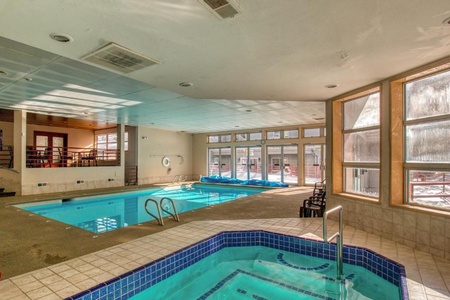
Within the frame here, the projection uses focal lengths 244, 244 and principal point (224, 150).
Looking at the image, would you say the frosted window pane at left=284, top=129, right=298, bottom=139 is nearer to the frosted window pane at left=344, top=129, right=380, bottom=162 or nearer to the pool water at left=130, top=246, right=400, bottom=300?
the frosted window pane at left=344, top=129, right=380, bottom=162

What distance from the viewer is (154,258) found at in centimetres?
287

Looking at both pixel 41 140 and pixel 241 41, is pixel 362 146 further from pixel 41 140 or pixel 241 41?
pixel 41 140

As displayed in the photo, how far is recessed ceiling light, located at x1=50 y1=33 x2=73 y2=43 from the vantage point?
2.24m

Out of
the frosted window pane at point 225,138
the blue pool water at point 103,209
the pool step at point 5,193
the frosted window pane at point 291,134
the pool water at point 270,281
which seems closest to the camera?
the pool water at point 270,281

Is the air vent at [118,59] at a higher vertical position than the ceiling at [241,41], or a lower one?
lower

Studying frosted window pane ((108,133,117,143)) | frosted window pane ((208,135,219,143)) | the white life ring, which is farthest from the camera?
frosted window pane ((208,135,219,143))

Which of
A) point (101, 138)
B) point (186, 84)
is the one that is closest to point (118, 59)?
point (186, 84)

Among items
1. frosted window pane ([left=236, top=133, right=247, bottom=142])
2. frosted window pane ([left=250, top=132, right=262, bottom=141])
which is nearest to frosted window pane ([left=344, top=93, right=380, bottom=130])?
frosted window pane ([left=250, top=132, right=262, bottom=141])

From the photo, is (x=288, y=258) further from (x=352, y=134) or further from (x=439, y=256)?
(x=352, y=134)

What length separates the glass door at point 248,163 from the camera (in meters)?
12.2

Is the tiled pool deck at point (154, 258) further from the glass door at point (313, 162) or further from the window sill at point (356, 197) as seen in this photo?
the glass door at point (313, 162)

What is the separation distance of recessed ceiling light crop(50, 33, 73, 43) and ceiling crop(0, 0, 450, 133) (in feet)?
0.13

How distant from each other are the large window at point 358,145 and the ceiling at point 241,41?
1.27 ft

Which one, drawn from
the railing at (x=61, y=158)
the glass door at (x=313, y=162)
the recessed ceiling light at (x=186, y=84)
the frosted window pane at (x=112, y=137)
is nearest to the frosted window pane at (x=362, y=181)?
the recessed ceiling light at (x=186, y=84)
